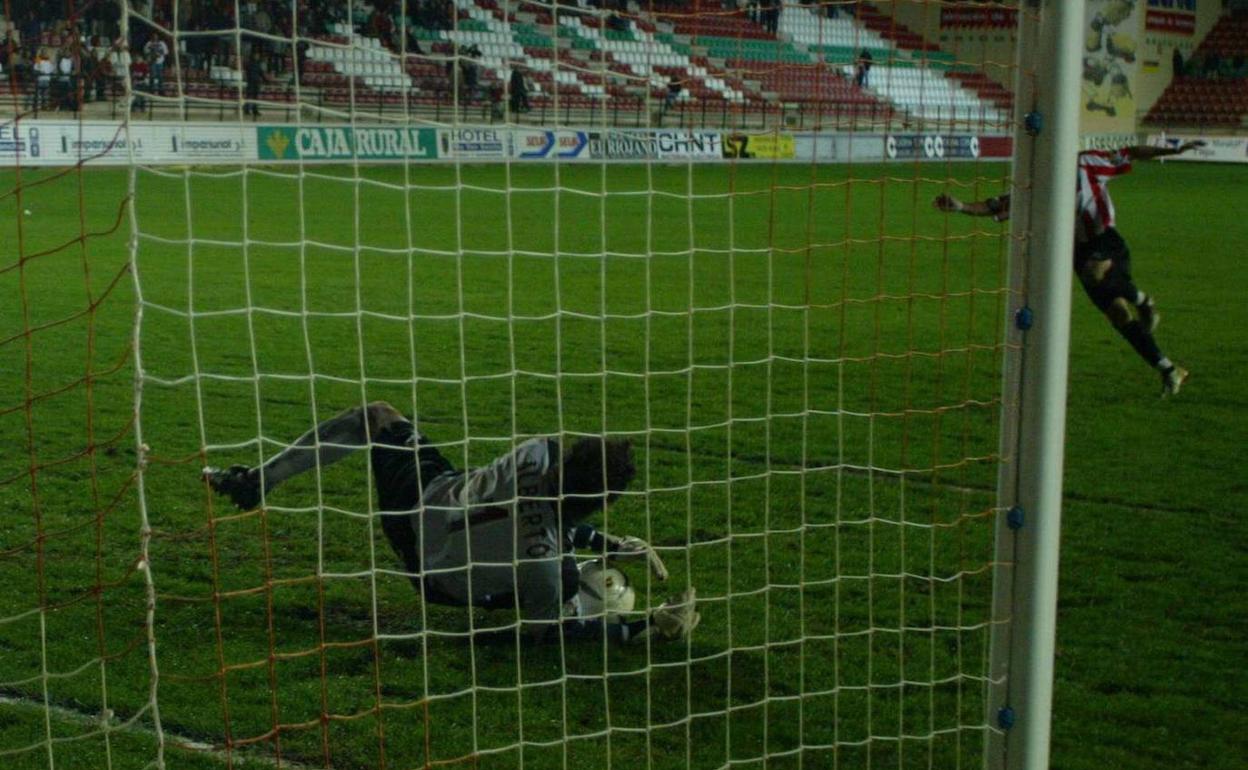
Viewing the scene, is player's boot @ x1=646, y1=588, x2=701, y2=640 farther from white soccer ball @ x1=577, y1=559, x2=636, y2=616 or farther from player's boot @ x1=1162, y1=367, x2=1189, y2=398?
player's boot @ x1=1162, y1=367, x2=1189, y2=398

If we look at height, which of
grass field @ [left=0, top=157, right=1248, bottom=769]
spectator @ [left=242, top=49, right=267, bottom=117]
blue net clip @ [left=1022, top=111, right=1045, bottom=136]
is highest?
spectator @ [left=242, top=49, right=267, bottom=117]

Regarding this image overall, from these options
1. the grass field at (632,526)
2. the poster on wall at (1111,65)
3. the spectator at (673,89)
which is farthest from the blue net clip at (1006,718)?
the poster on wall at (1111,65)

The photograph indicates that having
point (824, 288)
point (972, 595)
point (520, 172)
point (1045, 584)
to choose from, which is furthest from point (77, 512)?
point (520, 172)

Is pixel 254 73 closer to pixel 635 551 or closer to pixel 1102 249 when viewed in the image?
pixel 1102 249

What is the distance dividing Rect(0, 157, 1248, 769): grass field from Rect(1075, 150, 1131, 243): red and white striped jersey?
1.03m

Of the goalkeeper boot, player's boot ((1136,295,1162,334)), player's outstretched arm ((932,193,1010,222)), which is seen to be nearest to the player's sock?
player's boot ((1136,295,1162,334))

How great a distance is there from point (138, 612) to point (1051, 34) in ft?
11.8

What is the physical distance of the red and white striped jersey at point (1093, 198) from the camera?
9.04 metres

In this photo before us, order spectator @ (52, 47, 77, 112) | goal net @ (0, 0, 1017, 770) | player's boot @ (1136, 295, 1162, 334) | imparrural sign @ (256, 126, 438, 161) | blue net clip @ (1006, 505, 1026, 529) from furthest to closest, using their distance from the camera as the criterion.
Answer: imparrural sign @ (256, 126, 438, 161) < player's boot @ (1136, 295, 1162, 334) < spectator @ (52, 47, 77, 112) < goal net @ (0, 0, 1017, 770) < blue net clip @ (1006, 505, 1026, 529)

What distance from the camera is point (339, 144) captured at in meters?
21.8

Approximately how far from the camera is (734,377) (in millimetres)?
9242

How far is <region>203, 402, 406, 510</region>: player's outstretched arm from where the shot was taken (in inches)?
188

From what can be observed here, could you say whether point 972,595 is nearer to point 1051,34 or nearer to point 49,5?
point 1051,34

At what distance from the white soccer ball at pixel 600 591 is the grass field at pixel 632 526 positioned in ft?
0.51
